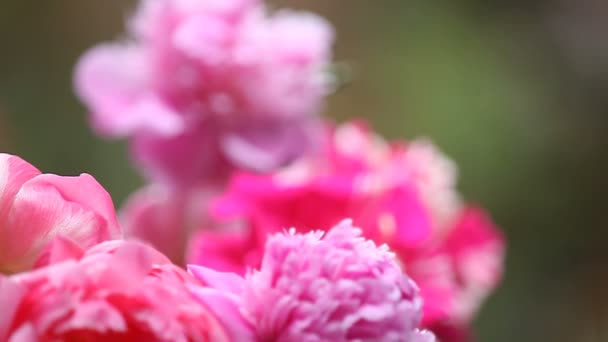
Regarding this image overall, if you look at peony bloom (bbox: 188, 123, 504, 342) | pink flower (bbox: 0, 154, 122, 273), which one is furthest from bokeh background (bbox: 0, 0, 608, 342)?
pink flower (bbox: 0, 154, 122, 273)

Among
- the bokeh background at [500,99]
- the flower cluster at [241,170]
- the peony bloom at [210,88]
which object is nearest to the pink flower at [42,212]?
the flower cluster at [241,170]

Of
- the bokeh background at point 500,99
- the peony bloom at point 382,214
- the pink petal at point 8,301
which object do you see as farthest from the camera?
the bokeh background at point 500,99

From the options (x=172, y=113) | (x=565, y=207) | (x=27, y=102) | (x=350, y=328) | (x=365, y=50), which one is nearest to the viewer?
(x=350, y=328)

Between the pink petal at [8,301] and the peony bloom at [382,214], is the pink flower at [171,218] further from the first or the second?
the pink petal at [8,301]

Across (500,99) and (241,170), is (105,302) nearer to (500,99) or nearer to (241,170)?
(241,170)

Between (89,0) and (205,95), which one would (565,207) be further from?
(205,95)

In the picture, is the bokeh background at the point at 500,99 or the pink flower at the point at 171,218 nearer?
the pink flower at the point at 171,218

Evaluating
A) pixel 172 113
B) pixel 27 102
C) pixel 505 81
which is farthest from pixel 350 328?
pixel 505 81
